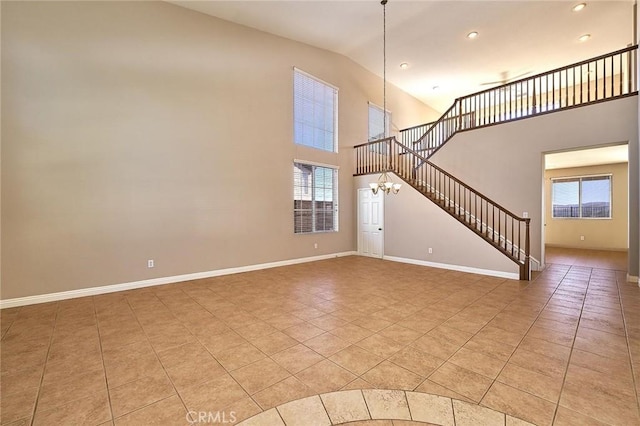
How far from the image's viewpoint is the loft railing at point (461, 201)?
209 inches

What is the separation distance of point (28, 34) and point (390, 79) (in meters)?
8.81

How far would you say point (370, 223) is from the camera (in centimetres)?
739

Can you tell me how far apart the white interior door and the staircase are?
2.55 ft

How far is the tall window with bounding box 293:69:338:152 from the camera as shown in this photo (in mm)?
6625

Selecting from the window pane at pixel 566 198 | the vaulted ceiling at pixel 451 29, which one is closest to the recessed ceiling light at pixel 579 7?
the vaulted ceiling at pixel 451 29

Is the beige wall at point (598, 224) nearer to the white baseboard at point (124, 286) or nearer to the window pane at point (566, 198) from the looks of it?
the window pane at point (566, 198)

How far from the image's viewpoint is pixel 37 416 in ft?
5.57

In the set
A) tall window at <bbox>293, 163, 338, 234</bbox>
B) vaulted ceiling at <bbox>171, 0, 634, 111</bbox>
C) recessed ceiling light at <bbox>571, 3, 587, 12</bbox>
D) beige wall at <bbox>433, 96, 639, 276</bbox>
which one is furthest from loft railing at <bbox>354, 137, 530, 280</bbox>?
recessed ceiling light at <bbox>571, 3, 587, 12</bbox>

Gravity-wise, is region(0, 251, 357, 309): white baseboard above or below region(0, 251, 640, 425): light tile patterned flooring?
above

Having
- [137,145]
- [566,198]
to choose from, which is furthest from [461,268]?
[566,198]

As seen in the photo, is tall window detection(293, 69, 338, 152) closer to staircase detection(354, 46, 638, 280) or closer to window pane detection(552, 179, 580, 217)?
staircase detection(354, 46, 638, 280)

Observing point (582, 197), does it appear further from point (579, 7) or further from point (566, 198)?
point (579, 7)

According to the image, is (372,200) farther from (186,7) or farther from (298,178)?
(186,7)

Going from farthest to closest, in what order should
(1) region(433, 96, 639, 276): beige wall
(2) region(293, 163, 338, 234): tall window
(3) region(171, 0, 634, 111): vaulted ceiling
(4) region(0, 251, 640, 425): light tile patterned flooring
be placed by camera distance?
1. (2) region(293, 163, 338, 234): tall window
2. (3) region(171, 0, 634, 111): vaulted ceiling
3. (1) region(433, 96, 639, 276): beige wall
4. (4) region(0, 251, 640, 425): light tile patterned flooring
